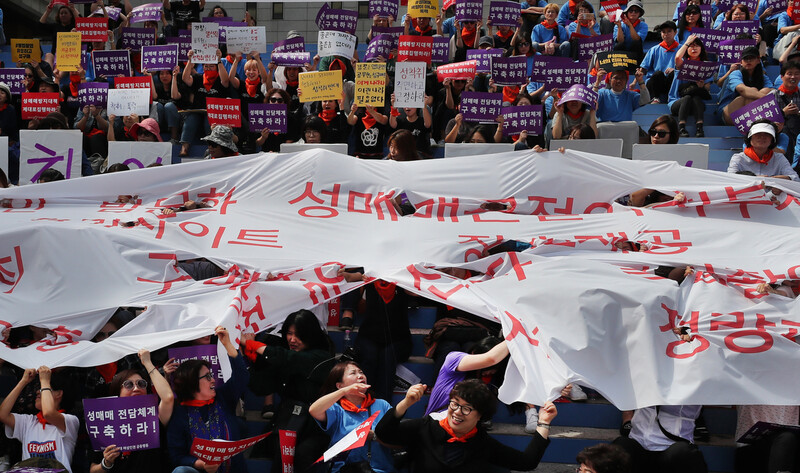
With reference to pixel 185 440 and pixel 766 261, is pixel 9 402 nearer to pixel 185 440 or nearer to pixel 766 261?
pixel 185 440

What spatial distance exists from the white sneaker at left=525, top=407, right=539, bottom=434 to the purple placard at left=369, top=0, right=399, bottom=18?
333 inches

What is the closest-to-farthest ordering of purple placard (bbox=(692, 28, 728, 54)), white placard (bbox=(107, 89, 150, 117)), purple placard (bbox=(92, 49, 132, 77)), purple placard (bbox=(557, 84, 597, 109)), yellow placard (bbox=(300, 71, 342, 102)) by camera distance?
purple placard (bbox=(557, 84, 597, 109)), yellow placard (bbox=(300, 71, 342, 102)), white placard (bbox=(107, 89, 150, 117)), purple placard (bbox=(92, 49, 132, 77)), purple placard (bbox=(692, 28, 728, 54))

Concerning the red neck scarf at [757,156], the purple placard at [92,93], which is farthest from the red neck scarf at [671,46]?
the purple placard at [92,93]

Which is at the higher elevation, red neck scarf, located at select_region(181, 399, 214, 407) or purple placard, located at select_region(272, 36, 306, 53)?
purple placard, located at select_region(272, 36, 306, 53)

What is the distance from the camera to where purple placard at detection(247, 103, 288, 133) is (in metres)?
10.5

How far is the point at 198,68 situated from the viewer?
14.1 metres

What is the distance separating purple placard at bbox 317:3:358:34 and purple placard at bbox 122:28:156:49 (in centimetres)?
248

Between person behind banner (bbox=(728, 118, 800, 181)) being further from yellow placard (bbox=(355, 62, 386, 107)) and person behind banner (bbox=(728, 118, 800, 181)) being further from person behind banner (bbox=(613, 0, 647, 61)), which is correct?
person behind banner (bbox=(613, 0, 647, 61))

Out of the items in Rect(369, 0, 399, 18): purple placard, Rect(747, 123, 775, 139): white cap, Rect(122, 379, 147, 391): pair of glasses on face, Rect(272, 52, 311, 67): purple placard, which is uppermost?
Rect(369, 0, 399, 18): purple placard

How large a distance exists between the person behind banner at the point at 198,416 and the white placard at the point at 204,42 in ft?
20.5

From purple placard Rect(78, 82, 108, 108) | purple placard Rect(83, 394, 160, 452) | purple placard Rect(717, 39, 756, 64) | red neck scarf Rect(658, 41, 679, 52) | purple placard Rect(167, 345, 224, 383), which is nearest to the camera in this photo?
purple placard Rect(83, 394, 160, 452)

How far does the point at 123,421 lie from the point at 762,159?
612cm

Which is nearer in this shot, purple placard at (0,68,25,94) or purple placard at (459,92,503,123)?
purple placard at (459,92,503,123)

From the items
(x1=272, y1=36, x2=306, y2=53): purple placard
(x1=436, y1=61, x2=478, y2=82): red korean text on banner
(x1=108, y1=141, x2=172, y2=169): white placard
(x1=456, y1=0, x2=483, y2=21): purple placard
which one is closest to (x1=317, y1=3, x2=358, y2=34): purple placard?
(x1=272, y1=36, x2=306, y2=53): purple placard
